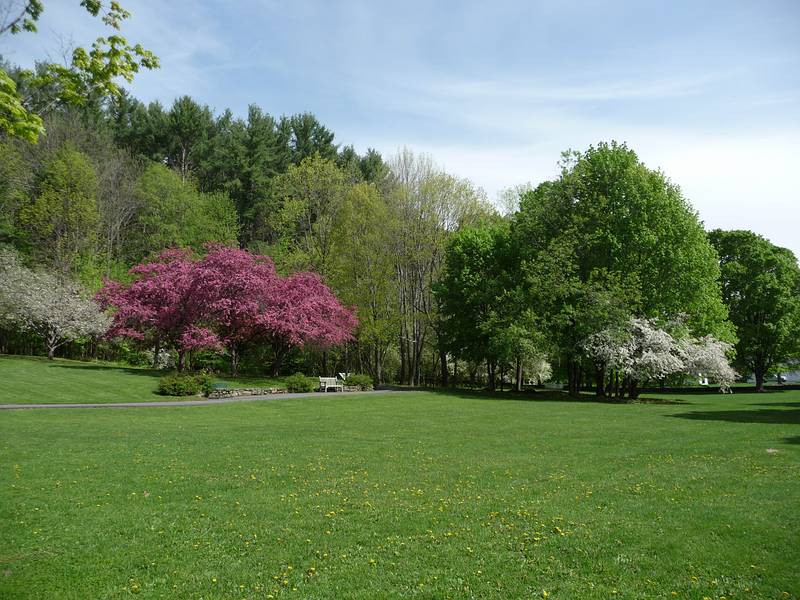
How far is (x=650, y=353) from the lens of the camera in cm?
3278

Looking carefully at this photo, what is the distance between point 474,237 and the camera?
41062 millimetres

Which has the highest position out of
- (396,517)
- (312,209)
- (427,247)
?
(312,209)

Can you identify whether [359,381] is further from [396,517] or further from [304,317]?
Result: [396,517]

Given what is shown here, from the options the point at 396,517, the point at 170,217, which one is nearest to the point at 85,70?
the point at 396,517

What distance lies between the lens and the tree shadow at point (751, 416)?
2004 cm

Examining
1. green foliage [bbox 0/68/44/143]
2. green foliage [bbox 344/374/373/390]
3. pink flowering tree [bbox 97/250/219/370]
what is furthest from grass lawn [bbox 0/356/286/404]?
green foliage [bbox 0/68/44/143]

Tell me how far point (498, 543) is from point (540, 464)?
5245mm

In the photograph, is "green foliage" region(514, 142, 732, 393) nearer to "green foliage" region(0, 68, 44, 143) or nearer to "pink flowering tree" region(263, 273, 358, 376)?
"pink flowering tree" region(263, 273, 358, 376)

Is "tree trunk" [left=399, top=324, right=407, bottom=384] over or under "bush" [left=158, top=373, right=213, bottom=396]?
over

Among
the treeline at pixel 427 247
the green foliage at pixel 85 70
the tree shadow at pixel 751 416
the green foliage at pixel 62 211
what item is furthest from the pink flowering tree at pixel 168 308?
the green foliage at pixel 85 70

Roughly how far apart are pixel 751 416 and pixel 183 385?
26.6 m

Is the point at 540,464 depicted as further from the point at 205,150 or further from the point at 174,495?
the point at 205,150

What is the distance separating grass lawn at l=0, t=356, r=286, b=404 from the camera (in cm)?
2444

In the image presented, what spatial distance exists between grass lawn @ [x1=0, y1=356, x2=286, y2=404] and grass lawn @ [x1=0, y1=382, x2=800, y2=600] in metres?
10.3
